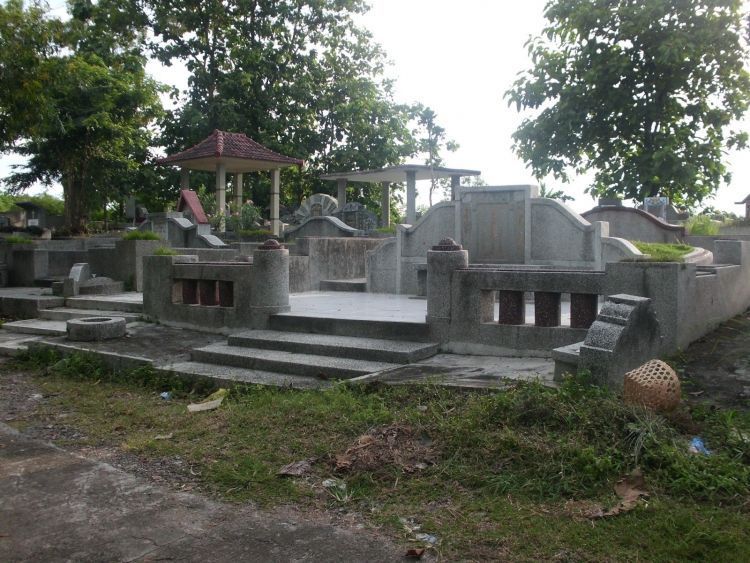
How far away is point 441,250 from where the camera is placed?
788 cm

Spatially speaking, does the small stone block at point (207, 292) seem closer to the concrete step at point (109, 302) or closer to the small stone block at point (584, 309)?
the concrete step at point (109, 302)

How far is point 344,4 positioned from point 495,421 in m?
31.8

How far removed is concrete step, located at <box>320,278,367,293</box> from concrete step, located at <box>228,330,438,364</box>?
490 centimetres

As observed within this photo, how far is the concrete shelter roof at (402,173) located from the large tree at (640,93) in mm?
4899

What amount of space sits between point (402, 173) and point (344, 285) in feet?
41.9

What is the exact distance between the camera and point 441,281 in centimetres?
777

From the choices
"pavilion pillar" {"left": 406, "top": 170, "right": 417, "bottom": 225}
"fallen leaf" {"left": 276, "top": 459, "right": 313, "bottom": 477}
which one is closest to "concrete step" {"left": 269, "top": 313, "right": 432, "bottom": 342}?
"fallen leaf" {"left": 276, "top": 459, "right": 313, "bottom": 477}

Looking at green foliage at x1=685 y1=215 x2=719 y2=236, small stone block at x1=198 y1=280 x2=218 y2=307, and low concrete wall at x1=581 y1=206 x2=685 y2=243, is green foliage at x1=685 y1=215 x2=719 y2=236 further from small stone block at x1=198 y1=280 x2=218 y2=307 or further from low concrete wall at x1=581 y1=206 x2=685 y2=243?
small stone block at x1=198 y1=280 x2=218 y2=307

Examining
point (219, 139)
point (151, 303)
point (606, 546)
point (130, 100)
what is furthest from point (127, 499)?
point (130, 100)

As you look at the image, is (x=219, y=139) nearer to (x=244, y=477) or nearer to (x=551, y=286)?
(x=551, y=286)

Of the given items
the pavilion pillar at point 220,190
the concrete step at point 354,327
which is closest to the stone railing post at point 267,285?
the concrete step at point 354,327

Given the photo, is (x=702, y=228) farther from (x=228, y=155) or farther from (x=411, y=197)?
(x=228, y=155)

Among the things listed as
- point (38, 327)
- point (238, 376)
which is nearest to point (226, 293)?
point (238, 376)

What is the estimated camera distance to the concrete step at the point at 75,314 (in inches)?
451
